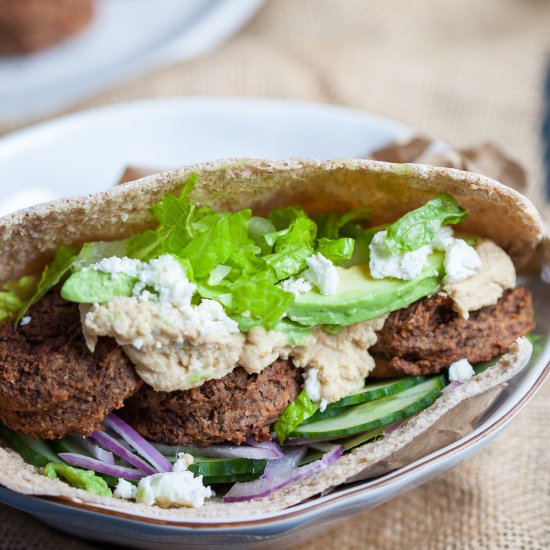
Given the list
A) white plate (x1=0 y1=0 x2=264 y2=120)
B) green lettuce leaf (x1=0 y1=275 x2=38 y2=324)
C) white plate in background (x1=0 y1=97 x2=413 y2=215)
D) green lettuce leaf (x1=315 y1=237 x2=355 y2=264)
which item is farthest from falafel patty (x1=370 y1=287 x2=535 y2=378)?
white plate (x1=0 y1=0 x2=264 y2=120)

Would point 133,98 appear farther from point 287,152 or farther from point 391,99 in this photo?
point 391,99

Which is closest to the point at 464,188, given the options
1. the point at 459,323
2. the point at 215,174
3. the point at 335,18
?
the point at 459,323

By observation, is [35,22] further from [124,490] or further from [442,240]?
[124,490]

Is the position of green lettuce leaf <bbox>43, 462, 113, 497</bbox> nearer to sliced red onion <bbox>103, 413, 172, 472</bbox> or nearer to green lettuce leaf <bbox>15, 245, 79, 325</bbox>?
sliced red onion <bbox>103, 413, 172, 472</bbox>

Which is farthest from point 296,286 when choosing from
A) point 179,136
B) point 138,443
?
point 179,136

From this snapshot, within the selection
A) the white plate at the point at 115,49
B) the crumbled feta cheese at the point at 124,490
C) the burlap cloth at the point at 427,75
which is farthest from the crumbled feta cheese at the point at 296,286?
the white plate at the point at 115,49

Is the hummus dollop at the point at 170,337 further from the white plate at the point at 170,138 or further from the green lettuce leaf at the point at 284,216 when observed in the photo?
the white plate at the point at 170,138

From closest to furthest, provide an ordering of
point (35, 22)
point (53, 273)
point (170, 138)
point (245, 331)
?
point (245, 331), point (53, 273), point (170, 138), point (35, 22)
